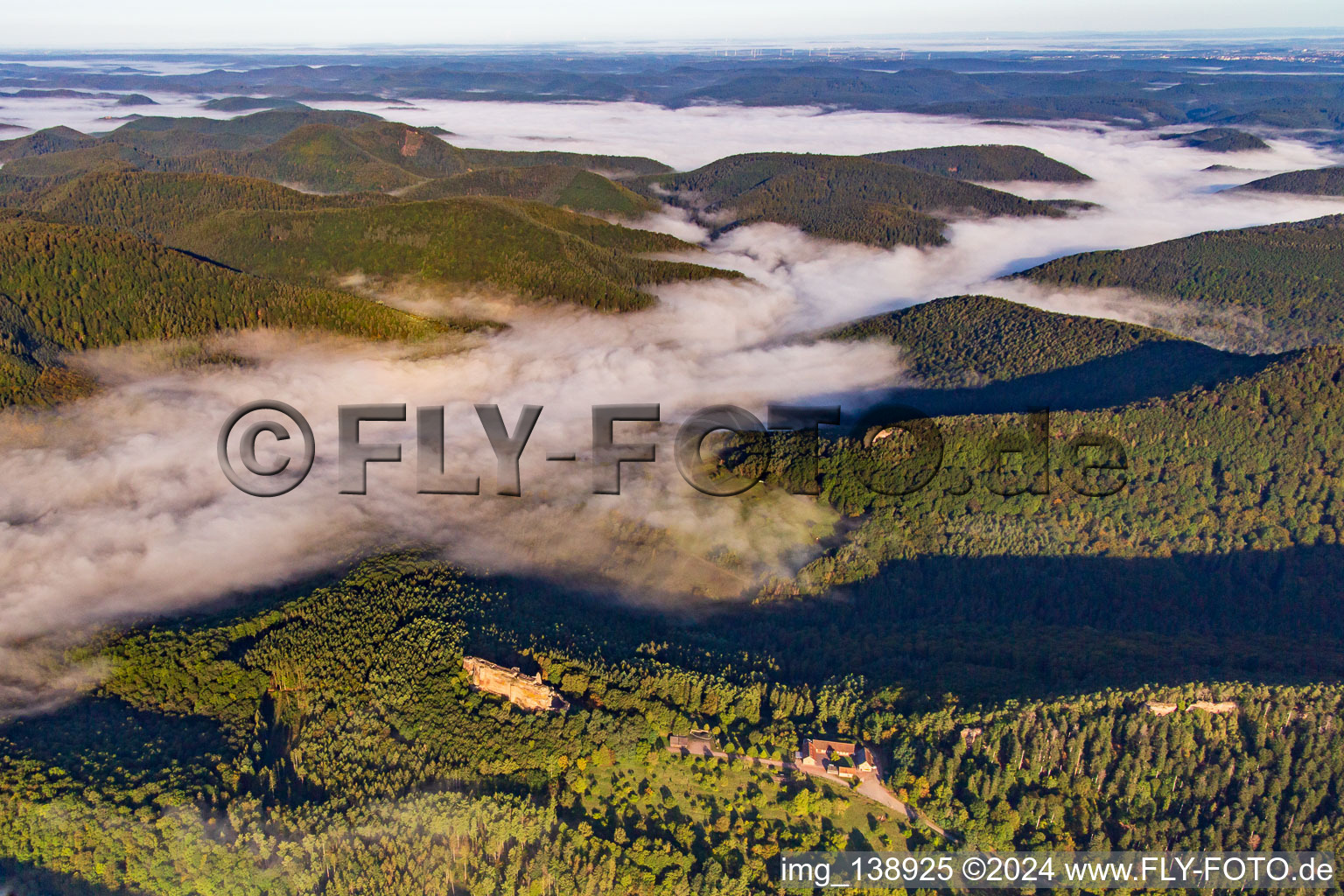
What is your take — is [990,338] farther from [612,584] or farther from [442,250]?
[442,250]

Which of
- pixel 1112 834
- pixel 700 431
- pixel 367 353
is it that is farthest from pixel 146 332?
pixel 1112 834

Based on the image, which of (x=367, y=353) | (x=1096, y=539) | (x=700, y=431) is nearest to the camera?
Answer: (x=1096, y=539)

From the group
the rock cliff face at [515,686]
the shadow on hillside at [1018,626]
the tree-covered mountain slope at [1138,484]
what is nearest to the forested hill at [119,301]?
the shadow on hillside at [1018,626]

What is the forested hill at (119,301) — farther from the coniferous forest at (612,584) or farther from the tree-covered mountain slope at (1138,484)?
the tree-covered mountain slope at (1138,484)

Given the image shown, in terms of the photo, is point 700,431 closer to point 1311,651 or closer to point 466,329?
point 466,329
